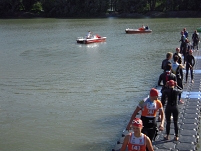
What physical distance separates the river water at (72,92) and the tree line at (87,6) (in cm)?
4531

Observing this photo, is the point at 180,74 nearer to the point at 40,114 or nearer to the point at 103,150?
the point at 103,150

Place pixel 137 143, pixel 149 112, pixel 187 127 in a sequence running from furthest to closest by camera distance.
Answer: pixel 187 127 → pixel 149 112 → pixel 137 143

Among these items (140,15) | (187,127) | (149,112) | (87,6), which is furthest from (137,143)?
(87,6)

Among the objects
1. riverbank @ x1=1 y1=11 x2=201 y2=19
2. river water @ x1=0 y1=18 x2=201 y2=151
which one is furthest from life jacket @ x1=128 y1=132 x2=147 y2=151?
riverbank @ x1=1 y1=11 x2=201 y2=19

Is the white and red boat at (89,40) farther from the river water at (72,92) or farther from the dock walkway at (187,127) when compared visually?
the dock walkway at (187,127)

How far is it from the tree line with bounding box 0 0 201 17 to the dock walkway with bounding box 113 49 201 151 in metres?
61.6

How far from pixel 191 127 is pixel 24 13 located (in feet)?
253

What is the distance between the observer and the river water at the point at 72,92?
37.1 ft

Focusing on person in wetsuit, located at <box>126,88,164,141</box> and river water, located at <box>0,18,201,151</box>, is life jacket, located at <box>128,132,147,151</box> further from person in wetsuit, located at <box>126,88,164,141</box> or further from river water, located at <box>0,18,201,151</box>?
river water, located at <box>0,18,201,151</box>

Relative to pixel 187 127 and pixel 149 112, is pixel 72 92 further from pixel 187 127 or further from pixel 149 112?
pixel 149 112

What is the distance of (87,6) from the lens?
79.7 metres

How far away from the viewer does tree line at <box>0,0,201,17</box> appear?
74.5 metres

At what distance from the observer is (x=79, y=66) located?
75.3ft

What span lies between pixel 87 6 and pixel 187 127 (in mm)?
71348
